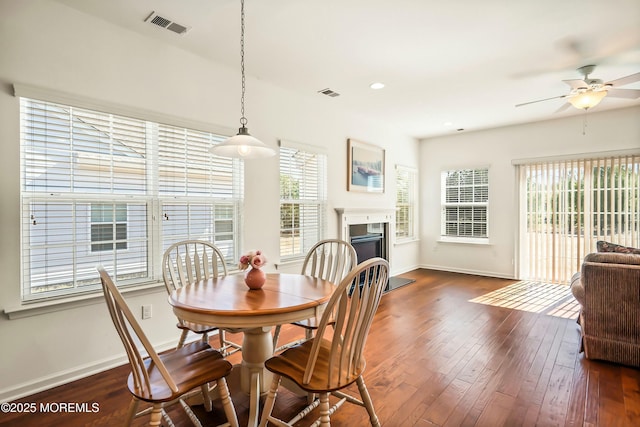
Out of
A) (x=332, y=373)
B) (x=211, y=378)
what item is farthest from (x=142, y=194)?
(x=332, y=373)

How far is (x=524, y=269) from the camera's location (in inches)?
227

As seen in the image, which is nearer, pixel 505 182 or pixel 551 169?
pixel 551 169

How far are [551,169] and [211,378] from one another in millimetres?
6092

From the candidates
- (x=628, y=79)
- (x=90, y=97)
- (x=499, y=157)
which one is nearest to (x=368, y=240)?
(x=499, y=157)

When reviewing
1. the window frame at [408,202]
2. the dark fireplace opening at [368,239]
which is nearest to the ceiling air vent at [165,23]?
the dark fireplace opening at [368,239]

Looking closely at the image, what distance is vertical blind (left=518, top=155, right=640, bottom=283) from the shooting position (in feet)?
15.8

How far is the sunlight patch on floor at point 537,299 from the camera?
13.3 ft

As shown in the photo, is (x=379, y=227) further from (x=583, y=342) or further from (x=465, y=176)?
(x=583, y=342)

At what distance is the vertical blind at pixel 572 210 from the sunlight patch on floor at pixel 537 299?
0.46 meters

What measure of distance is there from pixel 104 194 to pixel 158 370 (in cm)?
168

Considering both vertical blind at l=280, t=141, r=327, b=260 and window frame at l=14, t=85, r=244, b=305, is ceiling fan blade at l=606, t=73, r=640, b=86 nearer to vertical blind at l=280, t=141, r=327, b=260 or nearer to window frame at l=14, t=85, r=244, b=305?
vertical blind at l=280, t=141, r=327, b=260

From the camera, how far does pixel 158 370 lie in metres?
1.59

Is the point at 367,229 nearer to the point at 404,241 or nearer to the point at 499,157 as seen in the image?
the point at 404,241

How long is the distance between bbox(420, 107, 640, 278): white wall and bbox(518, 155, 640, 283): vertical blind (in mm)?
203
